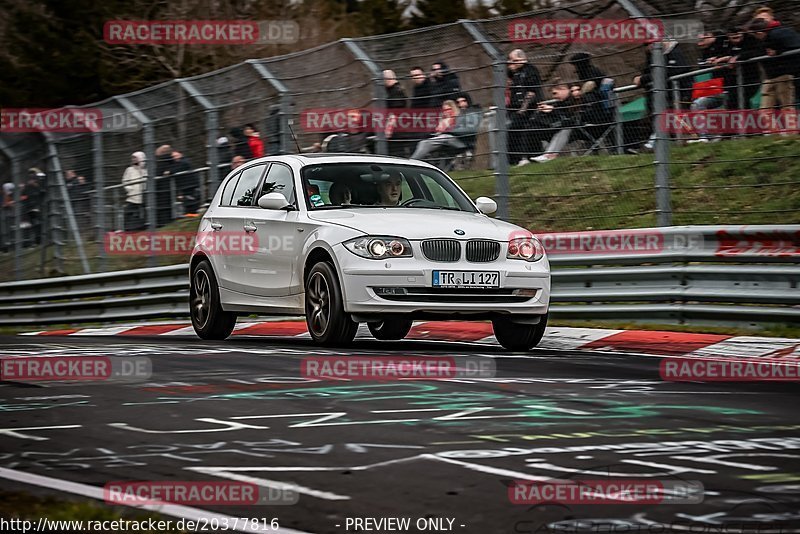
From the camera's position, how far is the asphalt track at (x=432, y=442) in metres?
4.77

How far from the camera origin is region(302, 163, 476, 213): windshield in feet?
38.9

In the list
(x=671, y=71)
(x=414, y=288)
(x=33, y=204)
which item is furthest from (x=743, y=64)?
(x=33, y=204)

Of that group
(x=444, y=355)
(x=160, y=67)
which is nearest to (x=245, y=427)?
(x=444, y=355)

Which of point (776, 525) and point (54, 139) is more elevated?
point (54, 139)

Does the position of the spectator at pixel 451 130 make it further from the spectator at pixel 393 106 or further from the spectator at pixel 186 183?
the spectator at pixel 186 183

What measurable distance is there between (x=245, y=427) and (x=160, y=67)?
37.4m

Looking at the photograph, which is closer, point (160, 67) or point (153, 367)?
point (153, 367)

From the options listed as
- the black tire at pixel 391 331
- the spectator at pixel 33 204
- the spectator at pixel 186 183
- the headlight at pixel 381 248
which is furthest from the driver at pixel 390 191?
the spectator at pixel 33 204

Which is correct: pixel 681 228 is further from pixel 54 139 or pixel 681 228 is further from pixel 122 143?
pixel 54 139

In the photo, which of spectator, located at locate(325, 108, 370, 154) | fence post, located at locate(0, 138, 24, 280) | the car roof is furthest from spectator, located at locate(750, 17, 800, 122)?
fence post, located at locate(0, 138, 24, 280)

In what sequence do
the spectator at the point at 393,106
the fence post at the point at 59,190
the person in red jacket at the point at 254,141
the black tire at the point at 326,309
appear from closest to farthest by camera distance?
the black tire at the point at 326,309
the spectator at the point at 393,106
the person in red jacket at the point at 254,141
the fence post at the point at 59,190

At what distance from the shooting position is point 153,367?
33.1ft

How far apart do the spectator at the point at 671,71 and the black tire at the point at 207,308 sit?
422 cm

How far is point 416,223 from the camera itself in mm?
11016
